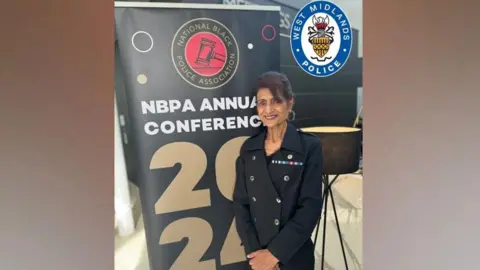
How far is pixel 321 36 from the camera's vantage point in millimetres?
1022

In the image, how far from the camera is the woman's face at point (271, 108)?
3.23ft

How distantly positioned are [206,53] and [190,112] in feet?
0.50

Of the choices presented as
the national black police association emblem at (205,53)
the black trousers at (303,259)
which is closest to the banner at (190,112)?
the national black police association emblem at (205,53)

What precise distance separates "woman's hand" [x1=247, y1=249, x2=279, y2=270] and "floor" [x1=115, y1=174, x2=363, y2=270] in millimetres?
129

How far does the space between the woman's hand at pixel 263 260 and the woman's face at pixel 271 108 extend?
1.06 ft

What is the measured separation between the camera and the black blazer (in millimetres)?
977

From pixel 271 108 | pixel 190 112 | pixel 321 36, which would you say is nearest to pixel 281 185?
pixel 271 108

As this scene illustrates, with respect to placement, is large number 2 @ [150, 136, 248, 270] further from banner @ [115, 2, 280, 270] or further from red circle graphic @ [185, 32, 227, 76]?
red circle graphic @ [185, 32, 227, 76]

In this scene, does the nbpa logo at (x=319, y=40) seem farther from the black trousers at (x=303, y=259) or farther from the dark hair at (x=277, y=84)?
the black trousers at (x=303, y=259)

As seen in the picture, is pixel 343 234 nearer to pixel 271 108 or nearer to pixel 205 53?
pixel 271 108
